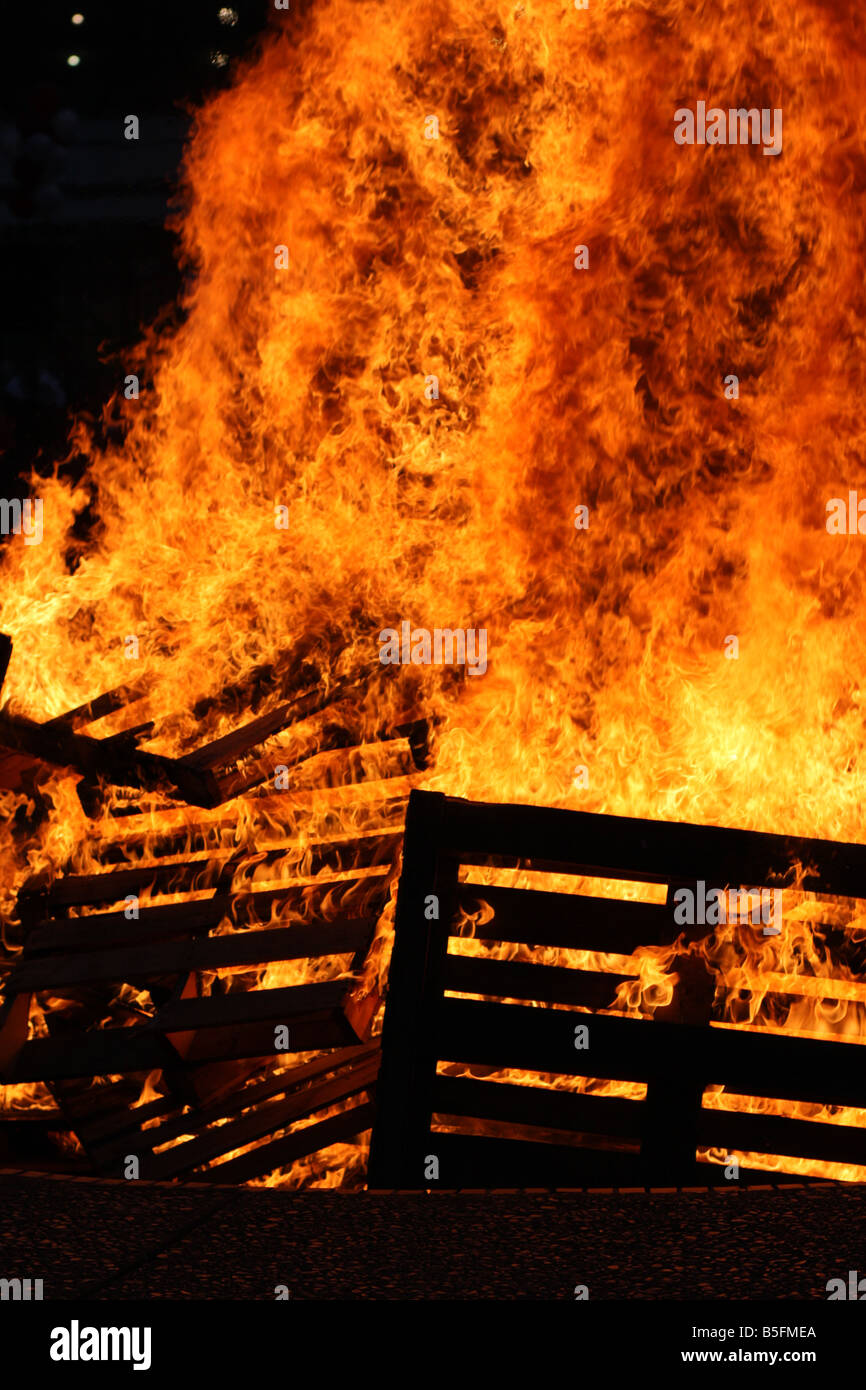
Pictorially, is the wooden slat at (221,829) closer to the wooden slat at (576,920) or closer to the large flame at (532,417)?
the large flame at (532,417)

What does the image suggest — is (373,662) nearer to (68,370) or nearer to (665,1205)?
(665,1205)

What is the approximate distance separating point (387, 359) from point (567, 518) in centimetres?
146

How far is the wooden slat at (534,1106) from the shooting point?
15.2ft

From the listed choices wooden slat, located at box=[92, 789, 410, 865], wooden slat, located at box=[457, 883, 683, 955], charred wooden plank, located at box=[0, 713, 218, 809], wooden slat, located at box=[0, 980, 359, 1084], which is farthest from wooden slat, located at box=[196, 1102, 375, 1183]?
charred wooden plank, located at box=[0, 713, 218, 809]

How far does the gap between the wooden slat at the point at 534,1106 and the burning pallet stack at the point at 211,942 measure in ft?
1.42

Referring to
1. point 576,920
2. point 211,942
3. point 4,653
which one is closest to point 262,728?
point 211,942

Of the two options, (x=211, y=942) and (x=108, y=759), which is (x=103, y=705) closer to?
(x=108, y=759)

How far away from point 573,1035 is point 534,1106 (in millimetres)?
303

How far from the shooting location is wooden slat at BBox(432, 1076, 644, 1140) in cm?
462

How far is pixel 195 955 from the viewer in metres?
5.25

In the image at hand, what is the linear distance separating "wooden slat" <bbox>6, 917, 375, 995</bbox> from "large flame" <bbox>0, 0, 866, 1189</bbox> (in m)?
0.81

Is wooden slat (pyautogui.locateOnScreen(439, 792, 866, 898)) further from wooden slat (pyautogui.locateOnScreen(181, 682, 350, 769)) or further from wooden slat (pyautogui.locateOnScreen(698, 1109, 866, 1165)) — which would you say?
wooden slat (pyautogui.locateOnScreen(181, 682, 350, 769))

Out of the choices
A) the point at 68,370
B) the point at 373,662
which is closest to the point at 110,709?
the point at 373,662

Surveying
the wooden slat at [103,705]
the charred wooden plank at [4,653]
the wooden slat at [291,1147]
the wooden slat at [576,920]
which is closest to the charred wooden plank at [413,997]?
the wooden slat at [576,920]
